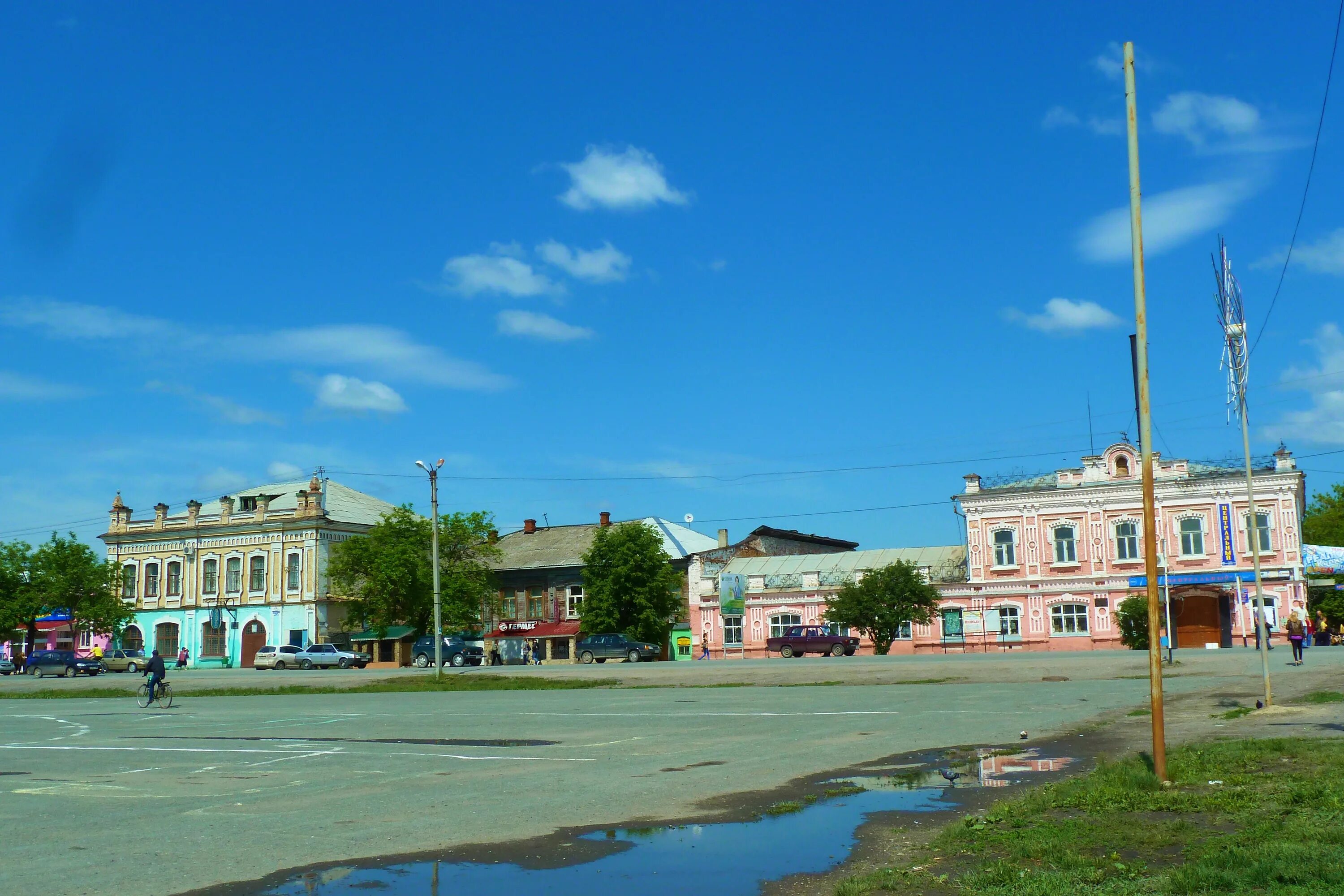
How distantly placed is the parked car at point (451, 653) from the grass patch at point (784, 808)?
51.7m

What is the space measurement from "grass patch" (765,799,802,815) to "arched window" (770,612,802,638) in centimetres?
5782

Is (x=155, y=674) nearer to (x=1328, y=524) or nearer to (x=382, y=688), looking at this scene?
(x=382, y=688)

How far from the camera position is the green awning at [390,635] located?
71.3 metres

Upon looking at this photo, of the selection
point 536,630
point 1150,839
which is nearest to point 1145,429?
point 1150,839

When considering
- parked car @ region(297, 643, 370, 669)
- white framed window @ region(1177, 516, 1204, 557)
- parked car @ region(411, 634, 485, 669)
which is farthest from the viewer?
parked car @ region(297, 643, 370, 669)

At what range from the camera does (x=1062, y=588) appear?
204 ft

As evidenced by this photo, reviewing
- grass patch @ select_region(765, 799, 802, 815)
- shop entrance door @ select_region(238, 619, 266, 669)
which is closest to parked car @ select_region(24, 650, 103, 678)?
shop entrance door @ select_region(238, 619, 266, 669)

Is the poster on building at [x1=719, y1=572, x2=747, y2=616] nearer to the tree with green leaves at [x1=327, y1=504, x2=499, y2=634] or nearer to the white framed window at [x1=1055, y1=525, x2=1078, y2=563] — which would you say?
the tree with green leaves at [x1=327, y1=504, x2=499, y2=634]

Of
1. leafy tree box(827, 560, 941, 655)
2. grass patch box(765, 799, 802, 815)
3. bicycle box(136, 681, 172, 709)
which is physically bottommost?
bicycle box(136, 681, 172, 709)

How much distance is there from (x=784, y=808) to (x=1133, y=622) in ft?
160

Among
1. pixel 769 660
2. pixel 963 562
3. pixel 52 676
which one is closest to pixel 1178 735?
pixel 769 660

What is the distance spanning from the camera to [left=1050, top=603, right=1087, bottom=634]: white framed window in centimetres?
6166

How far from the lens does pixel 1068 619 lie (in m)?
62.1

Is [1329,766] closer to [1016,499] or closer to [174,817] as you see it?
[174,817]
